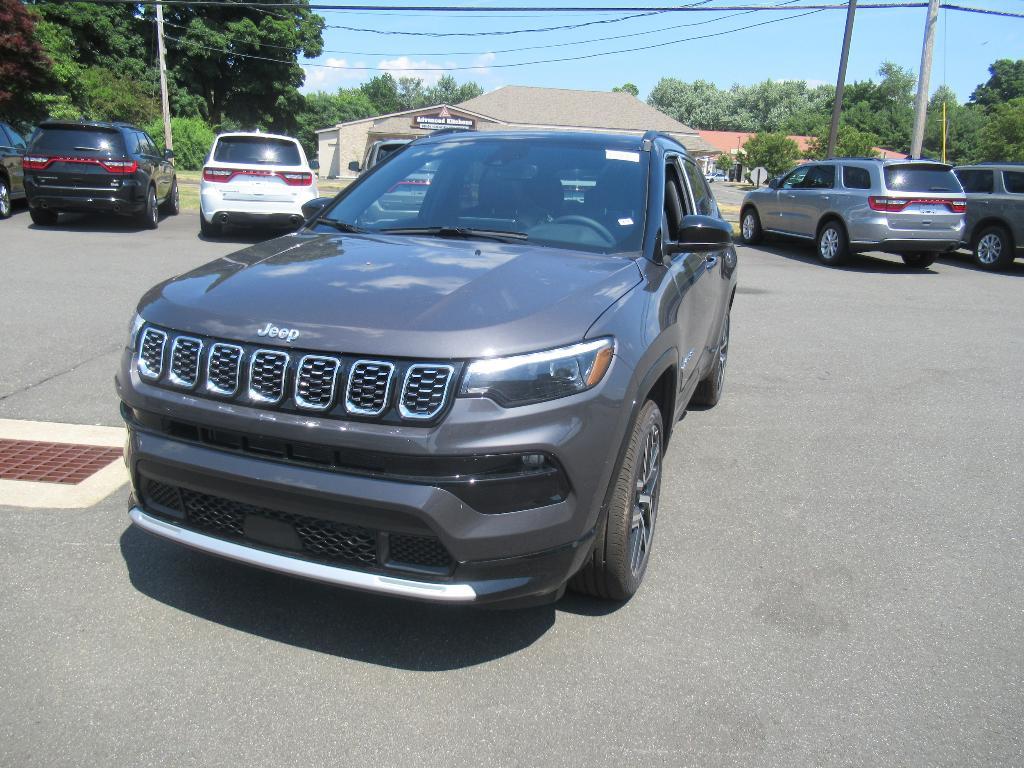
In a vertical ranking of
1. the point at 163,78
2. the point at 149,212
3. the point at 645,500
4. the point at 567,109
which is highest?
the point at 567,109

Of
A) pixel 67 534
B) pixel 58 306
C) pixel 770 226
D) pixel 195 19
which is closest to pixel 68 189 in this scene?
pixel 58 306

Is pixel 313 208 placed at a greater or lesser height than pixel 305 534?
greater

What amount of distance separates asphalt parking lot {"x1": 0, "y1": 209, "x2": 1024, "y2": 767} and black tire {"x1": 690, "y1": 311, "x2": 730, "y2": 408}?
757mm

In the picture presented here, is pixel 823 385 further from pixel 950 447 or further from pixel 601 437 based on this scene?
pixel 601 437

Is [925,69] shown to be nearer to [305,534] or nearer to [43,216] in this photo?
[43,216]

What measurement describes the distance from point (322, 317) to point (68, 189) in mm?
13059

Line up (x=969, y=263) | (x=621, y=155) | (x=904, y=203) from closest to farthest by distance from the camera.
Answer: (x=621, y=155), (x=904, y=203), (x=969, y=263)

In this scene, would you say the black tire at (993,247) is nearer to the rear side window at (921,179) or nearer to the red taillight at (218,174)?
the rear side window at (921,179)

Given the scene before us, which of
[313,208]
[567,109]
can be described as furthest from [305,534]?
[567,109]

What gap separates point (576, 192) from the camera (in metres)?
4.02

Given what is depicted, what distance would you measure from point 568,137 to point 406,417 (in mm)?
2411

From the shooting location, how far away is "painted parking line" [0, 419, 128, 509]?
413 centimetres

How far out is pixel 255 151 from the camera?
13.8 m

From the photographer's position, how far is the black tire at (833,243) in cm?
1481
